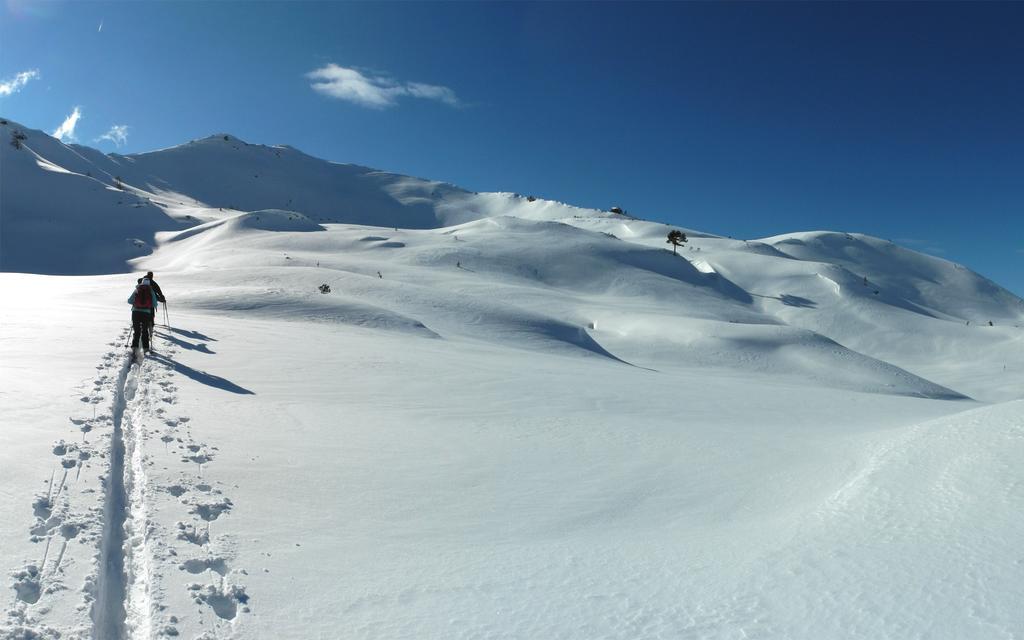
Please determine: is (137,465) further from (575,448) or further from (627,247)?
(627,247)

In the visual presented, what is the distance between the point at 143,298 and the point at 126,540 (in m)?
9.04

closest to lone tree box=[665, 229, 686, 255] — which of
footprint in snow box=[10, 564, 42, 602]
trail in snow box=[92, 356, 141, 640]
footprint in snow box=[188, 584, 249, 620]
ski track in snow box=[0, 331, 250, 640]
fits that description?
ski track in snow box=[0, 331, 250, 640]

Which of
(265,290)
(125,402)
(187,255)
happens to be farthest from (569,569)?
(187,255)

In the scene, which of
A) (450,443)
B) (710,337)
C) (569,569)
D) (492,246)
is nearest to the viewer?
(569,569)

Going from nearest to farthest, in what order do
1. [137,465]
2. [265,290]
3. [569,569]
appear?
1. [569,569]
2. [137,465]
3. [265,290]

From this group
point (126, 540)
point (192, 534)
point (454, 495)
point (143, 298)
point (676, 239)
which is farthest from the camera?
point (676, 239)

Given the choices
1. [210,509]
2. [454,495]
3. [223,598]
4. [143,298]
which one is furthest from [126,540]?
[143,298]

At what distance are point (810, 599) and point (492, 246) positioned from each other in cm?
3935

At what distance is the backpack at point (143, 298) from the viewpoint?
38.6ft

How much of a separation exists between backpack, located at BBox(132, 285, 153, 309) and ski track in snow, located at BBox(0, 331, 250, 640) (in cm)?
568

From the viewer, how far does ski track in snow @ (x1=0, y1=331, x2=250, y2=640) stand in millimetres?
3361

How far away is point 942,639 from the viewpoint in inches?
128

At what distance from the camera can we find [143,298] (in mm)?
11906

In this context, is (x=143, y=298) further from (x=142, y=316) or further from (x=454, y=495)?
(x=454, y=495)
